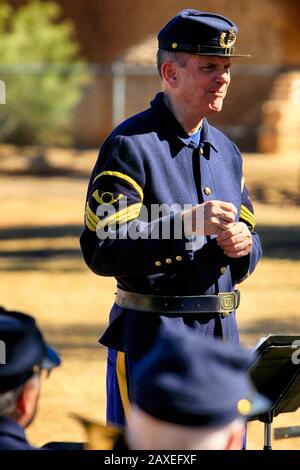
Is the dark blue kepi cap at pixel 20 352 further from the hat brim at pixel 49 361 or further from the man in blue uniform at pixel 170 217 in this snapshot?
the man in blue uniform at pixel 170 217

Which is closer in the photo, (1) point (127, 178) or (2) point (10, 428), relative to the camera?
(2) point (10, 428)

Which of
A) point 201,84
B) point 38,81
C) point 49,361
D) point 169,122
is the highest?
point 201,84

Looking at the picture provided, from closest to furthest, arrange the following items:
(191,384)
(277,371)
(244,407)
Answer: (191,384) < (244,407) < (277,371)

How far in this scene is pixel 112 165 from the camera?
Answer: 407 centimetres

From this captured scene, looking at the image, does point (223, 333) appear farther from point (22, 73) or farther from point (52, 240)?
point (22, 73)

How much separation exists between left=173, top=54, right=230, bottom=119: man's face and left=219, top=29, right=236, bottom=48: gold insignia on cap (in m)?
0.05

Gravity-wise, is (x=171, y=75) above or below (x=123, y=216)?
above

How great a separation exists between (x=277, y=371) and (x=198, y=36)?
1.18 m

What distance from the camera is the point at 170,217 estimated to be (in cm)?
399

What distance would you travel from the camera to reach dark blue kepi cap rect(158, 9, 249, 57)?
4.16m

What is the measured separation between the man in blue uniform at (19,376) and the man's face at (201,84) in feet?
4.51

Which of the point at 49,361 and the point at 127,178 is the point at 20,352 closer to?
the point at 49,361

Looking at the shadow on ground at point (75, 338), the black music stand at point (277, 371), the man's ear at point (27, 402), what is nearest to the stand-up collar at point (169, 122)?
the black music stand at point (277, 371)

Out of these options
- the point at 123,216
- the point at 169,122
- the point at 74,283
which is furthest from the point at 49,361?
the point at 74,283
